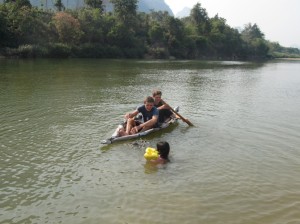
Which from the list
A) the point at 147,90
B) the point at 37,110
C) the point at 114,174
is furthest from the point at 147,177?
the point at 147,90

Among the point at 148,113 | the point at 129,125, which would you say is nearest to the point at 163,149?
the point at 129,125

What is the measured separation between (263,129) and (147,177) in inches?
327

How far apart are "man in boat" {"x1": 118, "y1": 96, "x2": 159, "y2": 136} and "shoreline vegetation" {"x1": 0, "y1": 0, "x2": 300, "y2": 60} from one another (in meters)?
54.3

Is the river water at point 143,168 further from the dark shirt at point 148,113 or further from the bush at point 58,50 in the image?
the bush at point 58,50

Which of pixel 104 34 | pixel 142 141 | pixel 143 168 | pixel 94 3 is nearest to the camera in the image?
pixel 143 168

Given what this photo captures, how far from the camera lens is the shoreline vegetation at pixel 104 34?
225 feet

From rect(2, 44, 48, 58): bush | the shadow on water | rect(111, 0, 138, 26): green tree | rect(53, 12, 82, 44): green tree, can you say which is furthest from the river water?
rect(111, 0, 138, 26): green tree

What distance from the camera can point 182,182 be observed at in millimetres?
10094

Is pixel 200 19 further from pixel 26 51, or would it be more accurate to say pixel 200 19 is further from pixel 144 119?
pixel 144 119

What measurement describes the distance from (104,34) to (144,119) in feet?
253

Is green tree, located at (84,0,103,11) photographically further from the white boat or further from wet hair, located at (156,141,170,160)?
wet hair, located at (156,141,170,160)

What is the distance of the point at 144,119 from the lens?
14.8m

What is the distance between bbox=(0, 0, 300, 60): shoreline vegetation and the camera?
68.4m

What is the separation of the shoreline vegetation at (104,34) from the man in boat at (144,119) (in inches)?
2138
